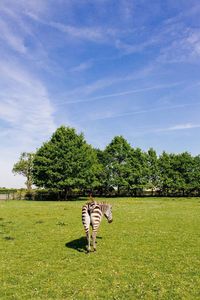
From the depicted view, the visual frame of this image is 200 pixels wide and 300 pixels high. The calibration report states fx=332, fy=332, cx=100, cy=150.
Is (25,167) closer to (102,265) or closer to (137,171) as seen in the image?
(137,171)

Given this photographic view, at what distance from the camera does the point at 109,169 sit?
120m

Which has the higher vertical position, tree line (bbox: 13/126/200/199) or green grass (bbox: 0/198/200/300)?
tree line (bbox: 13/126/200/199)

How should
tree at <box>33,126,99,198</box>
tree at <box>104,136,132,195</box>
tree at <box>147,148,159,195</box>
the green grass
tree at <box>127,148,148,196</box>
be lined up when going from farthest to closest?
tree at <box>147,148,159,195</box> < tree at <box>127,148,148,196</box> < tree at <box>104,136,132,195</box> < tree at <box>33,126,99,198</box> < the green grass

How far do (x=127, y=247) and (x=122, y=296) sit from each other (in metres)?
9.24

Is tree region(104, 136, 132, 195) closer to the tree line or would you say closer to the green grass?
the tree line

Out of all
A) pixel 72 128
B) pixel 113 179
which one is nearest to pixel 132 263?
pixel 72 128

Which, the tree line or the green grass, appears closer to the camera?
the green grass

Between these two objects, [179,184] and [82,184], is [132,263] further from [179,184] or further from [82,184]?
[179,184]

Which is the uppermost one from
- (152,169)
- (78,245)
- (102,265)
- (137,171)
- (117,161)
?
(117,161)

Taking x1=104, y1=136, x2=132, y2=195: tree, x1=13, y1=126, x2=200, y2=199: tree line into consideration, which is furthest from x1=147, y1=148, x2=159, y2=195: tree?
x1=104, y1=136, x2=132, y2=195: tree

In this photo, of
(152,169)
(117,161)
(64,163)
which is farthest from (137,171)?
(64,163)

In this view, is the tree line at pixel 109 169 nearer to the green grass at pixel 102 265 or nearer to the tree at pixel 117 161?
the tree at pixel 117 161

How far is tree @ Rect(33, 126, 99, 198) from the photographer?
9050 centimetres

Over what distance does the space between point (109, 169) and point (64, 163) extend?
103 feet
